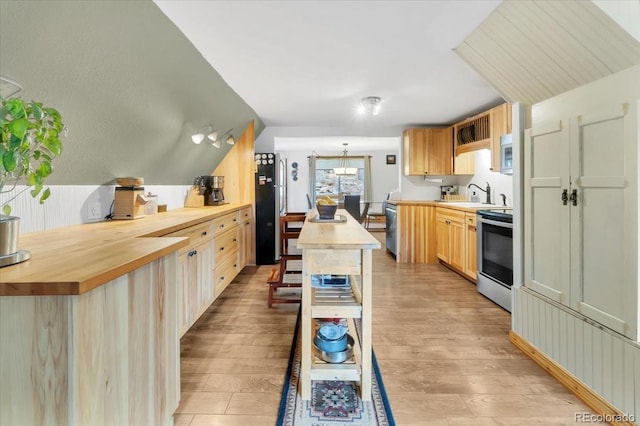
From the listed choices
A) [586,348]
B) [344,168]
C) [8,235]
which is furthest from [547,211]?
[344,168]

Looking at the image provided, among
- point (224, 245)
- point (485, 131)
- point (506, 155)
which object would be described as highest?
point (485, 131)

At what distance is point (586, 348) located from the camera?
1.76 metres

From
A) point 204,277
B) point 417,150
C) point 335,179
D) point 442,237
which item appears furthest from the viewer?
point 335,179

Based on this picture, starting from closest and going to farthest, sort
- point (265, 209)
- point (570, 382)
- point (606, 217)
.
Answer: point (606, 217) < point (570, 382) < point (265, 209)

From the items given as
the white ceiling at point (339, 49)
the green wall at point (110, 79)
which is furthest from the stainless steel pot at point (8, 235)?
the white ceiling at point (339, 49)

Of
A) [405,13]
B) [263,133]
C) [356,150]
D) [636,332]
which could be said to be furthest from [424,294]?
[356,150]

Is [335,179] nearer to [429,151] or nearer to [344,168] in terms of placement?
[344,168]

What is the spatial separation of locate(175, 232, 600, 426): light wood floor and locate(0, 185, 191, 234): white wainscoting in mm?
1159

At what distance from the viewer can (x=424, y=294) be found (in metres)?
3.59

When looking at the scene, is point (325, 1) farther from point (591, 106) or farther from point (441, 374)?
point (441, 374)

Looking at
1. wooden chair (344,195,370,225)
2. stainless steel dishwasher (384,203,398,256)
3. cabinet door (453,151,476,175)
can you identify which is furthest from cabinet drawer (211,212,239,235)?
wooden chair (344,195,370,225)

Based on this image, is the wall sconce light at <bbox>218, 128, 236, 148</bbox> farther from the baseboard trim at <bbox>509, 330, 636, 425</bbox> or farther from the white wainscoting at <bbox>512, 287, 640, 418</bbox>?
the baseboard trim at <bbox>509, 330, 636, 425</bbox>

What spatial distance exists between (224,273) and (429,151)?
370cm

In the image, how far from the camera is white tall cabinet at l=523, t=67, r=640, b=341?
1.53m
